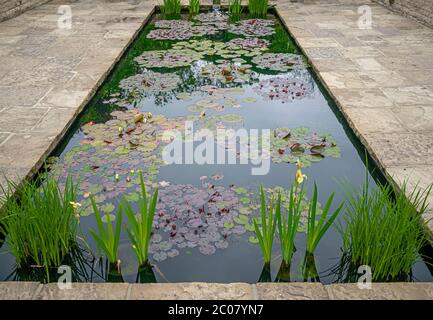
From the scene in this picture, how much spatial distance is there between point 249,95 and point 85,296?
2805 millimetres

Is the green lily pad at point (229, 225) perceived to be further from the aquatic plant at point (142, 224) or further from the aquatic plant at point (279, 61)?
the aquatic plant at point (279, 61)

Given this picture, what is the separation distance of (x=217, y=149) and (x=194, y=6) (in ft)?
Answer: 14.5

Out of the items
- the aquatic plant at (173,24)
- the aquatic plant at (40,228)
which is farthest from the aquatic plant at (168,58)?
the aquatic plant at (40,228)

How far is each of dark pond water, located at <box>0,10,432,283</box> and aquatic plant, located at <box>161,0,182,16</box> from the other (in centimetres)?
150

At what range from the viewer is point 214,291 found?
1.88 metres

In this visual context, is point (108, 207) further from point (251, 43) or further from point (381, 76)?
point (251, 43)

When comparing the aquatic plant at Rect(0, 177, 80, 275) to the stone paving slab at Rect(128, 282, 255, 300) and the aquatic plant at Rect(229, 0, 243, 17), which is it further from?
the aquatic plant at Rect(229, 0, 243, 17)

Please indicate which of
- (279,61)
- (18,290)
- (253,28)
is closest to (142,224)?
(18,290)

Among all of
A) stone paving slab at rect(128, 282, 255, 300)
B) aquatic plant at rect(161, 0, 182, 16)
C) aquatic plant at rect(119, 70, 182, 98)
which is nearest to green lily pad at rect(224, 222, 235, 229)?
stone paving slab at rect(128, 282, 255, 300)

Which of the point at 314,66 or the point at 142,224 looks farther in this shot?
the point at 314,66

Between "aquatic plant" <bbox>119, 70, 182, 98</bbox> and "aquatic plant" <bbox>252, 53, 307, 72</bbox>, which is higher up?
"aquatic plant" <bbox>252, 53, 307, 72</bbox>

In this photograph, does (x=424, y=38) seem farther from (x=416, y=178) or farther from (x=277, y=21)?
(x=416, y=178)

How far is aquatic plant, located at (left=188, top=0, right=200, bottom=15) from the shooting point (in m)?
7.07
